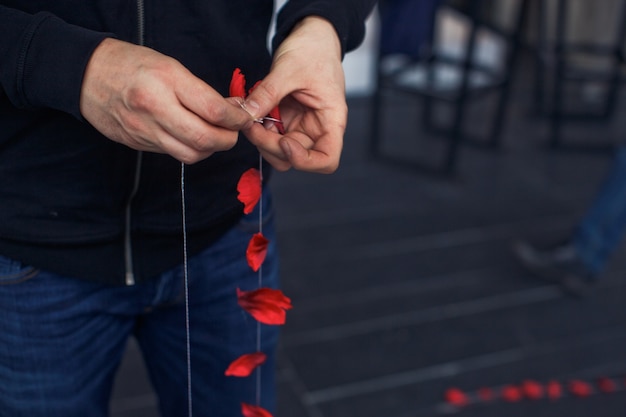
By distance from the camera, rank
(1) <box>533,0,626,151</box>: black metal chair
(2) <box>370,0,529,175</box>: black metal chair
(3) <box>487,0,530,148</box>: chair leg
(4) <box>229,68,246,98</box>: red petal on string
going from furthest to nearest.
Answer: (1) <box>533,0,626,151</box>: black metal chair, (3) <box>487,0,530,148</box>: chair leg, (2) <box>370,0,529,175</box>: black metal chair, (4) <box>229,68,246,98</box>: red petal on string

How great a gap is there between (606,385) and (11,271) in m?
1.48

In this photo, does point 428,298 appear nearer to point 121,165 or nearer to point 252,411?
point 252,411

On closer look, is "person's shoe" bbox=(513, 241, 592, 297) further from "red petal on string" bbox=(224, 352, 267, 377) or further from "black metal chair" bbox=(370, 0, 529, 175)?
"red petal on string" bbox=(224, 352, 267, 377)

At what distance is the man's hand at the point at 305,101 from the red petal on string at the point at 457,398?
115 cm

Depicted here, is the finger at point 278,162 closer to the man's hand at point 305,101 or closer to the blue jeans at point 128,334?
the man's hand at point 305,101

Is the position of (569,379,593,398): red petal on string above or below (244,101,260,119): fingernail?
below

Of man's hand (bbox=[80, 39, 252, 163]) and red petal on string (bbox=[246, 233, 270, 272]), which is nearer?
man's hand (bbox=[80, 39, 252, 163])

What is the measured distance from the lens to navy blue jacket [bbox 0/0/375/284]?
69cm

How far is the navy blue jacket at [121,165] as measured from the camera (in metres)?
0.69

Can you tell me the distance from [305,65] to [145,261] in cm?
26

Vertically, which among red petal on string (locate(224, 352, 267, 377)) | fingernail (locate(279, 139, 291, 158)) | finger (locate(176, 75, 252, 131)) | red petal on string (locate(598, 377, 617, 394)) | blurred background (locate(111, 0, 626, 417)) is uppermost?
finger (locate(176, 75, 252, 131))

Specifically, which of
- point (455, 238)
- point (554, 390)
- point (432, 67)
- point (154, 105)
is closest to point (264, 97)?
point (154, 105)

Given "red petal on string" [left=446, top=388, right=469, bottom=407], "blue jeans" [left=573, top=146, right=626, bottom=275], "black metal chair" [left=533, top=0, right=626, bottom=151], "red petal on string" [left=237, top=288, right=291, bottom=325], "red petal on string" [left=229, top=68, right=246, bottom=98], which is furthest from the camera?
"black metal chair" [left=533, top=0, right=626, bottom=151]

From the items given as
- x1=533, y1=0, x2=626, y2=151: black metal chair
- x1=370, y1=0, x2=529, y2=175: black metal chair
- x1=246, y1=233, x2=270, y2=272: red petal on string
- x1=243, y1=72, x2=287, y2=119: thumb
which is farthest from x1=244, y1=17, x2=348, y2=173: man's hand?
x1=533, y1=0, x2=626, y2=151: black metal chair
